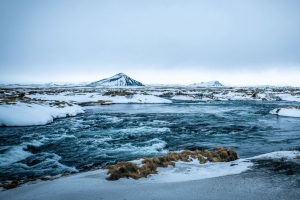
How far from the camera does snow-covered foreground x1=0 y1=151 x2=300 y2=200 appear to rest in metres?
6.14

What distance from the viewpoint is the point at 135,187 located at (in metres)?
6.91

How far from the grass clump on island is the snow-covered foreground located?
0.29 metres

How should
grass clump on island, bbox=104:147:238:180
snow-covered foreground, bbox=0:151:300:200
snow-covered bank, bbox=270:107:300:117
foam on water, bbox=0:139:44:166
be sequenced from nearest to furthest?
snow-covered foreground, bbox=0:151:300:200, grass clump on island, bbox=104:147:238:180, foam on water, bbox=0:139:44:166, snow-covered bank, bbox=270:107:300:117

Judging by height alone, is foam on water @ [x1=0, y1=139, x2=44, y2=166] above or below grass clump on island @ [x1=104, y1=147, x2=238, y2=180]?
below

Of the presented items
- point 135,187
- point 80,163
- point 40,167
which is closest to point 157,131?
point 80,163

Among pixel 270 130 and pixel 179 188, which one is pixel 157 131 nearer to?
pixel 270 130

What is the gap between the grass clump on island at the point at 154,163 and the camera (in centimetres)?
800

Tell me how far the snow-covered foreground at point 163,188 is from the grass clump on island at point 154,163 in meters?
Result: 0.29

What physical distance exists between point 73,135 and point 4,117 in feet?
33.7

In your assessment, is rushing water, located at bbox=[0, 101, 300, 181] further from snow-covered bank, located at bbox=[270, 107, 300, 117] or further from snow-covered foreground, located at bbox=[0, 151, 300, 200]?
snow-covered bank, located at bbox=[270, 107, 300, 117]

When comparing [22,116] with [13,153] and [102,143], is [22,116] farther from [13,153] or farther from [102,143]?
[102,143]

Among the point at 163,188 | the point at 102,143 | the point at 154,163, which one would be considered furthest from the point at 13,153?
the point at 163,188

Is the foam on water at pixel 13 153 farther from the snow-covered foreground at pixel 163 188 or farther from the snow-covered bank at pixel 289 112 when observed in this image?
the snow-covered bank at pixel 289 112

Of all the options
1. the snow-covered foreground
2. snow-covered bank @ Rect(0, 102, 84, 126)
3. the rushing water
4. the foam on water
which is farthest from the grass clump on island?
snow-covered bank @ Rect(0, 102, 84, 126)
